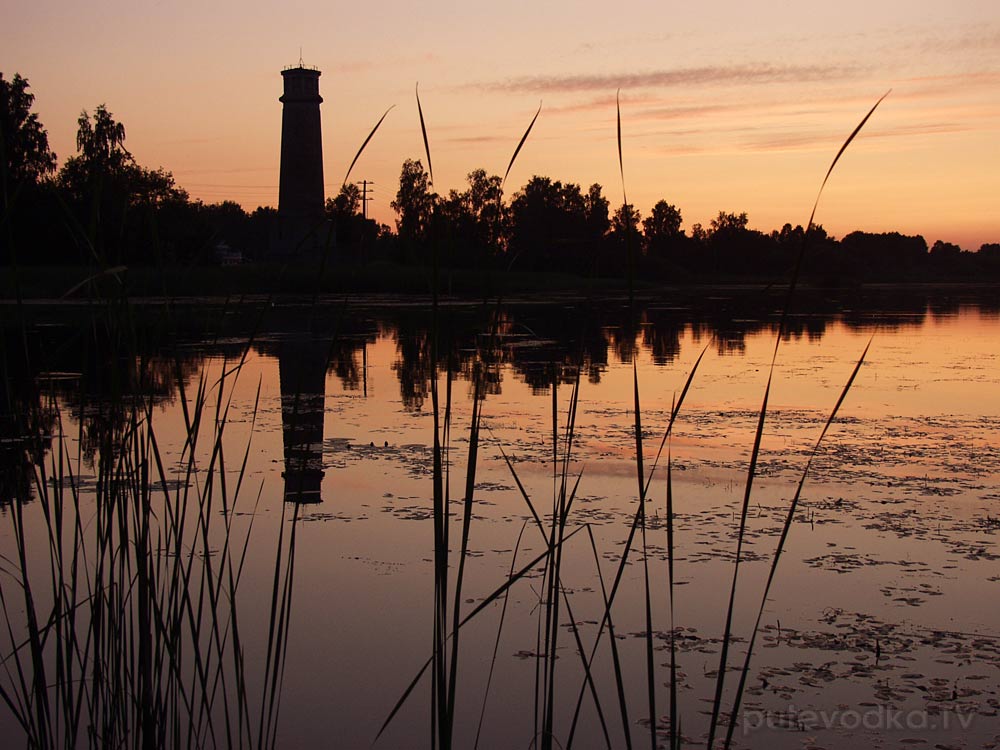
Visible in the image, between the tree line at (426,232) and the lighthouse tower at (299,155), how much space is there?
4.50 feet

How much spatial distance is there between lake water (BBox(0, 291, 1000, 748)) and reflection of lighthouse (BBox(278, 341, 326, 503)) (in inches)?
1.7

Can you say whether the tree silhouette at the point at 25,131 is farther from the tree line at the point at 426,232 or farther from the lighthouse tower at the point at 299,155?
the lighthouse tower at the point at 299,155

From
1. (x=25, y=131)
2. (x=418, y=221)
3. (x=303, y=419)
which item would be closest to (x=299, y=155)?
(x=25, y=131)

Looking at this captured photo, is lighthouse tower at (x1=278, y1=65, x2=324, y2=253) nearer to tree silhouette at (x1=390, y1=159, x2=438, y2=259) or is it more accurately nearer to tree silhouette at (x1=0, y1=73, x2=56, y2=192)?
tree silhouette at (x1=0, y1=73, x2=56, y2=192)

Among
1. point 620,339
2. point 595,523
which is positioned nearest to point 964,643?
point 595,523

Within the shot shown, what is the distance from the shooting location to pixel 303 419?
952 centimetres

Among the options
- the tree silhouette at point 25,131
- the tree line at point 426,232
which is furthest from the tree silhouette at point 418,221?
the tree silhouette at point 25,131

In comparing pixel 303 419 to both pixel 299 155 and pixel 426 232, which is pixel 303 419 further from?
pixel 299 155

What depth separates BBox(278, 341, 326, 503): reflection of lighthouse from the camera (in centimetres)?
594

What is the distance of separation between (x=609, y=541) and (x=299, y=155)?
41710 millimetres

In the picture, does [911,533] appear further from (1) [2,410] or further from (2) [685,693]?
(1) [2,410]

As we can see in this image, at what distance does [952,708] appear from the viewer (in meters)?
3.44

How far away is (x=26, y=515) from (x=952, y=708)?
4749 millimetres

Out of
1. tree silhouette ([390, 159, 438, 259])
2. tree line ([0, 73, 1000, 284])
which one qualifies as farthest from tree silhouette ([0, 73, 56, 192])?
tree silhouette ([390, 159, 438, 259])
